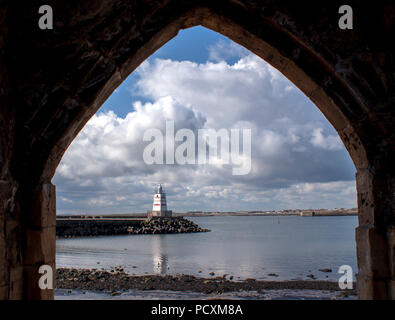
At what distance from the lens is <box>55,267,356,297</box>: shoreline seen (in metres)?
13.4

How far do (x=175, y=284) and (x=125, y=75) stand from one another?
1271cm

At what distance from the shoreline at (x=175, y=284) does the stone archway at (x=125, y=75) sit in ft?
35.0

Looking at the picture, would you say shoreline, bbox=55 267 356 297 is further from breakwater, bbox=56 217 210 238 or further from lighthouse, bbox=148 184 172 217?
lighthouse, bbox=148 184 172 217

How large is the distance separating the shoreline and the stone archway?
35.0ft

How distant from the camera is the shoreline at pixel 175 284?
13.4 metres

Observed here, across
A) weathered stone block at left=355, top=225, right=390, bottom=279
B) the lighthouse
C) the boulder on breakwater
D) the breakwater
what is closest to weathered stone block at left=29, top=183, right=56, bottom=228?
weathered stone block at left=355, top=225, right=390, bottom=279

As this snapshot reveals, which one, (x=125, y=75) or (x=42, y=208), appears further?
(x=125, y=75)

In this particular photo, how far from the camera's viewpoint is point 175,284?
1462 cm

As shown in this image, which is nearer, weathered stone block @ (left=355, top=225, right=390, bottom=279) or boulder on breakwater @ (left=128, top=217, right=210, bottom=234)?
weathered stone block @ (left=355, top=225, right=390, bottom=279)

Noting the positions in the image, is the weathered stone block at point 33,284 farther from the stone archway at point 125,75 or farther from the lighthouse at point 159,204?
the lighthouse at point 159,204

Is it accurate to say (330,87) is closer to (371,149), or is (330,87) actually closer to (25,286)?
(371,149)

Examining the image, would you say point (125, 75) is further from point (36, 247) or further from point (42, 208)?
point (36, 247)

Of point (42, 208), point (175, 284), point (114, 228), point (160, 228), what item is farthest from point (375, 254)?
point (160, 228)

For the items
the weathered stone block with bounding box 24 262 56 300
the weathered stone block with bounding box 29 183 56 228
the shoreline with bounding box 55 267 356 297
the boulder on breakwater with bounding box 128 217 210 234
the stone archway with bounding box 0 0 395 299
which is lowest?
the shoreline with bounding box 55 267 356 297
